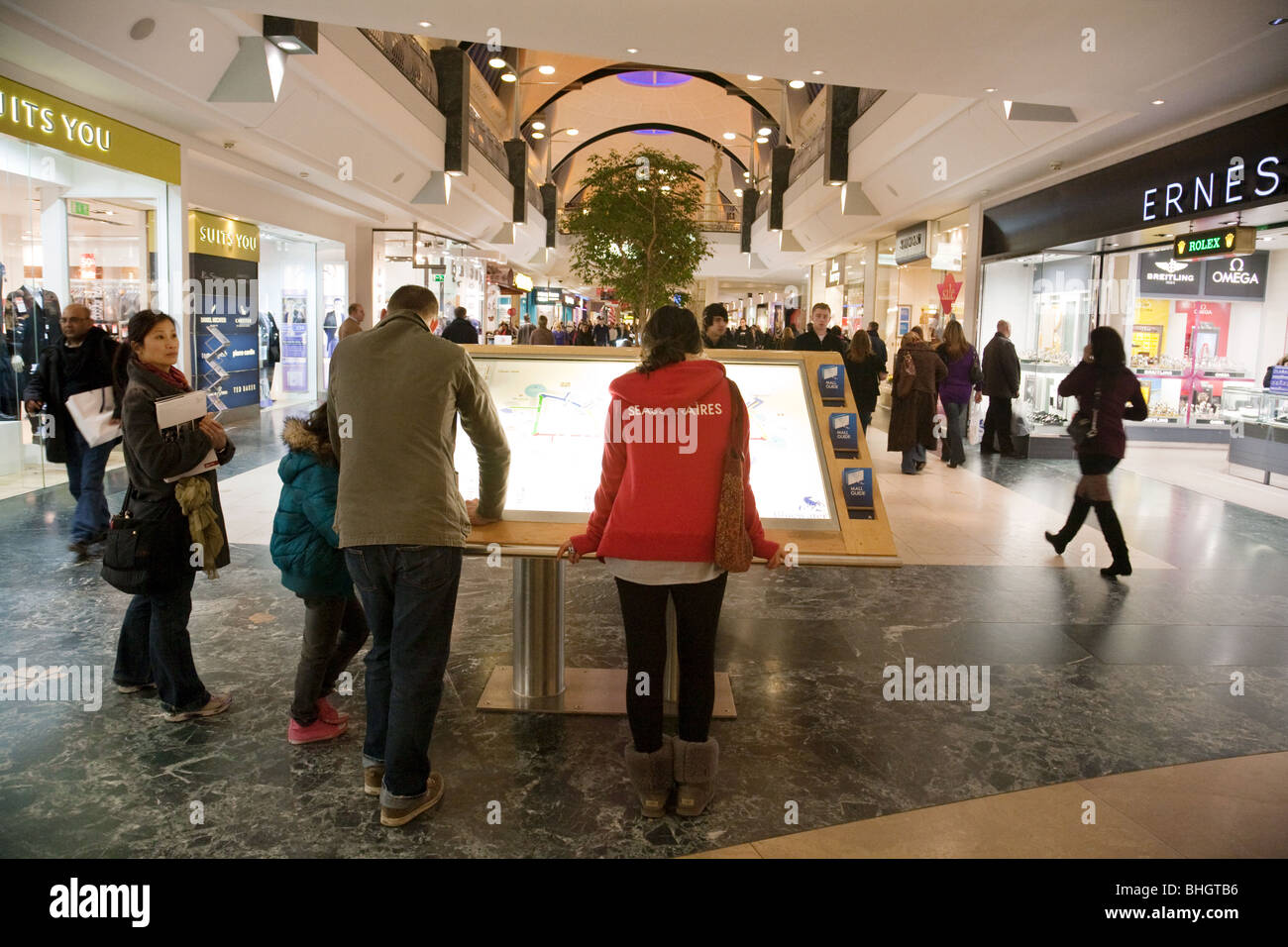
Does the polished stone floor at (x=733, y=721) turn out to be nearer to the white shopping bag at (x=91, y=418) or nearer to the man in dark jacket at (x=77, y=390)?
the man in dark jacket at (x=77, y=390)

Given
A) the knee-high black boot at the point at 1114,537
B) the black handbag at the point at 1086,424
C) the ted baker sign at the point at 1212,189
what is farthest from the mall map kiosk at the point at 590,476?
the ted baker sign at the point at 1212,189

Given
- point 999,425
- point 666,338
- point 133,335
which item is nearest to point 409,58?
point 999,425

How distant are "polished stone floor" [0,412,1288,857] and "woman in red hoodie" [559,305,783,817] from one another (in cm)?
31

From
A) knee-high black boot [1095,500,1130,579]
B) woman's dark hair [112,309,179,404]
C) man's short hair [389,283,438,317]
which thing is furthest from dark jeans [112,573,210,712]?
knee-high black boot [1095,500,1130,579]

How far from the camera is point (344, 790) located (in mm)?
3088

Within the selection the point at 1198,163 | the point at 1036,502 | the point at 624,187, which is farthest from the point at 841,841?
the point at 1198,163

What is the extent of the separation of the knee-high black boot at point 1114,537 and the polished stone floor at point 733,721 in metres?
0.13

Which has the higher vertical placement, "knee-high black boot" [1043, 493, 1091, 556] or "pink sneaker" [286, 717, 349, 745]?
"knee-high black boot" [1043, 493, 1091, 556]

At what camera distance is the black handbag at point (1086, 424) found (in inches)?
234

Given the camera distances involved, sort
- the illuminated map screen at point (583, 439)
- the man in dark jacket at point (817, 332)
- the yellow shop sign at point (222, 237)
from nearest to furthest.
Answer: the illuminated map screen at point (583, 439) < the man in dark jacket at point (817, 332) < the yellow shop sign at point (222, 237)

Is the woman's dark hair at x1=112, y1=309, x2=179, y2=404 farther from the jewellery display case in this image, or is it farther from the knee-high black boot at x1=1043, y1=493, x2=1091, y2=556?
the jewellery display case

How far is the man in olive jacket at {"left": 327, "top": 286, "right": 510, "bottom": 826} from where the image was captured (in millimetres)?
2715
